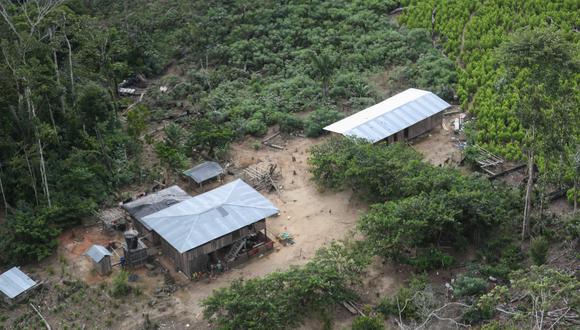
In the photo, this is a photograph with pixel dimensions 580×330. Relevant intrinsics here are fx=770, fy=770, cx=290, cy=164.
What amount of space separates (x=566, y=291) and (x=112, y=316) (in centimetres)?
1526

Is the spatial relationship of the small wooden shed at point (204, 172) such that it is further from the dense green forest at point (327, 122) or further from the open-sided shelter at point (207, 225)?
the open-sided shelter at point (207, 225)

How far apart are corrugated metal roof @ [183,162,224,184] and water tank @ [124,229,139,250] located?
18.6 ft

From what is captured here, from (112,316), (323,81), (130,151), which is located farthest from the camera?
(323,81)

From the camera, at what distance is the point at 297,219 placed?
32.1 meters

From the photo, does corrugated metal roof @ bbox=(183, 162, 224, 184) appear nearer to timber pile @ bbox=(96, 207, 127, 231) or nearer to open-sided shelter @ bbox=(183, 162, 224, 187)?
open-sided shelter @ bbox=(183, 162, 224, 187)

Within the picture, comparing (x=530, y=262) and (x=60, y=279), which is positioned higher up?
(x=530, y=262)

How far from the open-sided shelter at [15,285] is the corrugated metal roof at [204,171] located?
8.74m

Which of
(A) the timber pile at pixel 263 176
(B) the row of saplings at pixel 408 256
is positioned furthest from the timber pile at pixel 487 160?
(A) the timber pile at pixel 263 176

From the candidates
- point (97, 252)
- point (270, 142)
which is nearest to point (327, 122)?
point (270, 142)

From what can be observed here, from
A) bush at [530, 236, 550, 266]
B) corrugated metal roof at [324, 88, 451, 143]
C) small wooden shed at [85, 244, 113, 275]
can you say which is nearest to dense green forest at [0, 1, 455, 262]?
corrugated metal roof at [324, 88, 451, 143]

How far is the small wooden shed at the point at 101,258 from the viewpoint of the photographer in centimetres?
2923

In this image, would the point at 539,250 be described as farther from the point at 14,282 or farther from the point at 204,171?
the point at 14,282

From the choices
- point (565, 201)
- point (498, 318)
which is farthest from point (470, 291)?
point (565, 201)

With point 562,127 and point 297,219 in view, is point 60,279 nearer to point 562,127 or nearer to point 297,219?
point 297,219
